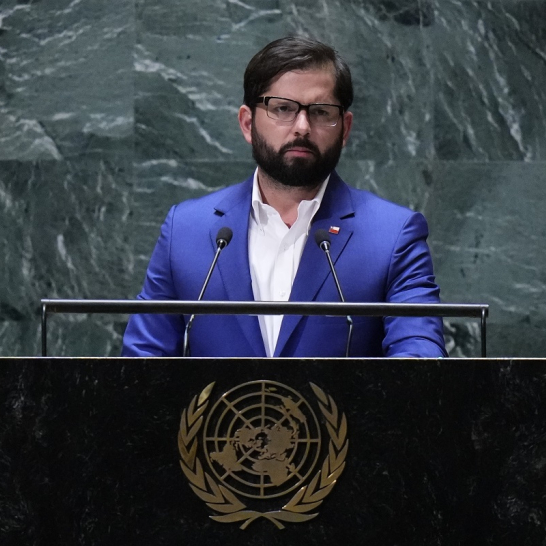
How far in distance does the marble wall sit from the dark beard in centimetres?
151

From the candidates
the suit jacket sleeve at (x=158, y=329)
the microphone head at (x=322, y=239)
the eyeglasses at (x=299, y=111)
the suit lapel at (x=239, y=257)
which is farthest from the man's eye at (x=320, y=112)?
the suit jacket sleeve at (x=158, y=329)

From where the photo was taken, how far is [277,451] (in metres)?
2.06

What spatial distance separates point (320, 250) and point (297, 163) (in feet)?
0.91

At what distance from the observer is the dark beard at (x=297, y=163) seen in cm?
315

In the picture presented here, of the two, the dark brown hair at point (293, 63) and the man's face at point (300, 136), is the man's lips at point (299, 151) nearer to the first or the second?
the man's face at point (300, 136)

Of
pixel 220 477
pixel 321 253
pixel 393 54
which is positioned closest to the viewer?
pixel 220 477

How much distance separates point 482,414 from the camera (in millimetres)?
2080

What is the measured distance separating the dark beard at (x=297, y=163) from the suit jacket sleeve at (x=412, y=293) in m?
0.31

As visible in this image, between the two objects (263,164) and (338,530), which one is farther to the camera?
(263,164)

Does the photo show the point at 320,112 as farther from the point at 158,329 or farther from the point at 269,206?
the point at 158,329

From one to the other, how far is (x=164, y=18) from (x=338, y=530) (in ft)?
10.4

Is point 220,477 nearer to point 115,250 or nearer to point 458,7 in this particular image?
point 115,250

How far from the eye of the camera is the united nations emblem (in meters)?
2.06

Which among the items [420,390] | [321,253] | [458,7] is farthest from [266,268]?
[458,7]
